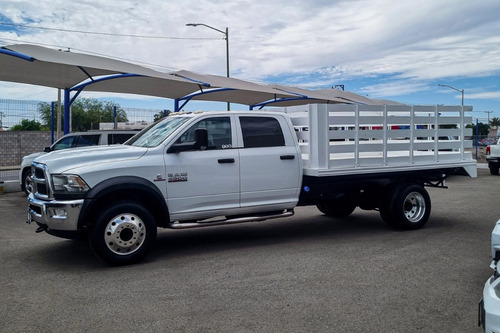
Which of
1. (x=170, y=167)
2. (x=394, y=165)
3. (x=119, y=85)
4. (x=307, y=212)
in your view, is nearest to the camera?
(x=170, y=167)

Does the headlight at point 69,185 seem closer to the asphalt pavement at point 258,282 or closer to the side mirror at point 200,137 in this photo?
the asphalt pavement at point 258,282

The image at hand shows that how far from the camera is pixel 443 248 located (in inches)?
284

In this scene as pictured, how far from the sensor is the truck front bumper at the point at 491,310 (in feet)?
10.2

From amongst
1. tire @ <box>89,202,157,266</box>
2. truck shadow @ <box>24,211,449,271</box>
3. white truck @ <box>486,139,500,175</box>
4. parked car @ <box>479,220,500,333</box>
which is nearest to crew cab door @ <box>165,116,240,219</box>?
tire @ <box>89,202,157,266</box>

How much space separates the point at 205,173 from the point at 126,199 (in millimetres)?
1165

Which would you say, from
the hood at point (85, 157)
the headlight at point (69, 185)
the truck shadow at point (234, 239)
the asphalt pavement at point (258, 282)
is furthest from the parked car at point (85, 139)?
the headlight at point (69, 185)

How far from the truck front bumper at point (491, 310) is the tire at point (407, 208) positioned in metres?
5.16

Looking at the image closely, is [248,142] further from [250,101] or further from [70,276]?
[250,101]

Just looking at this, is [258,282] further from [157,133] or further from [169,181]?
[157,133]

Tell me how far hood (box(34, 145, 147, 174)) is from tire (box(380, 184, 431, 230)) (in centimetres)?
446

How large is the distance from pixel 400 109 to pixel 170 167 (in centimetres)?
436

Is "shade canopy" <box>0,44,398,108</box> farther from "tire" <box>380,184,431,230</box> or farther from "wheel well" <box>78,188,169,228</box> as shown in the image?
"tire" <box>380,184,431,230</box>

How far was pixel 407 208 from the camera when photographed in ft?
29.0

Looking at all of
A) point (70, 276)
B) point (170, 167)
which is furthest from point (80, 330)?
point (170, 167)
